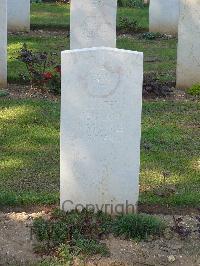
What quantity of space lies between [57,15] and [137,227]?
11054 mm

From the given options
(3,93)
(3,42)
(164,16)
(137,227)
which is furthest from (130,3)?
(137,227)

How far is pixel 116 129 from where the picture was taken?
4836 mm

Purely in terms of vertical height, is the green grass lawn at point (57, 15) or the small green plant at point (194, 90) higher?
the green grass lawn at point (57, 15)

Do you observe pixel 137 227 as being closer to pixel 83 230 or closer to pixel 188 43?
pixel 83 230

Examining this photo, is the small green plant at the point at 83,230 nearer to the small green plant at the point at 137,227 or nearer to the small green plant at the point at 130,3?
the small green plant at the point at 137,227

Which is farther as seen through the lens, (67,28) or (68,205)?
(67,28)

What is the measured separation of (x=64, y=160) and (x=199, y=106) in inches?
142

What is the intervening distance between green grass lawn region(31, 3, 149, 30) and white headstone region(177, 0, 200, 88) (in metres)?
4.89

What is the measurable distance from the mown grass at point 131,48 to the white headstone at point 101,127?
→ 4383 millimetres

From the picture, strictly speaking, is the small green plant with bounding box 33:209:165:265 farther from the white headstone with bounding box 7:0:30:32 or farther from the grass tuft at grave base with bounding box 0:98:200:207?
the white headstone with bounding box 7:0:30:32

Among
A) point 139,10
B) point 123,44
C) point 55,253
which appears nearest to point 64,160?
point 55,253

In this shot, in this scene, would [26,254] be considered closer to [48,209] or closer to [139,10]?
[48,209]

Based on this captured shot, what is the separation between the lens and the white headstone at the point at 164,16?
42.4 feet

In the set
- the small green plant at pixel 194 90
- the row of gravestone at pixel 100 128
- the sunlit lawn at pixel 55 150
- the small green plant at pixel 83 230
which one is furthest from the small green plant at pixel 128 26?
the small green plant at pixel 83 230
